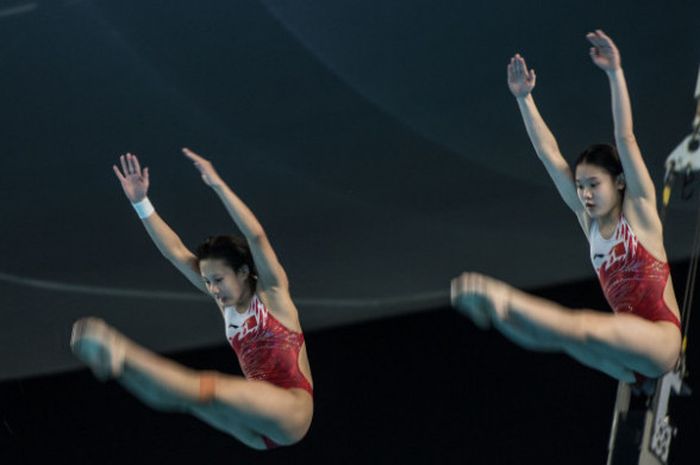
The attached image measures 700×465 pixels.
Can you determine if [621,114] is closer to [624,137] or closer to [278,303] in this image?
[624,137]

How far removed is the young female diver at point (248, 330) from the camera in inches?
161

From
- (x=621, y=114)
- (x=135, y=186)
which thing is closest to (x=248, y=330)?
(x=135, y=186)

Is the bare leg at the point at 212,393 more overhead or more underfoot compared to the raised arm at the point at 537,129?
more underfoot

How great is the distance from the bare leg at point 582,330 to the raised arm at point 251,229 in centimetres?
93

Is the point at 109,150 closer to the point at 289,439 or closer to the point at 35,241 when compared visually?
the point at 35,241

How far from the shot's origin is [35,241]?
20.3 ft

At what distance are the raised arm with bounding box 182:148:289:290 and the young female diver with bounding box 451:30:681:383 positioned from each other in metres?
1.02

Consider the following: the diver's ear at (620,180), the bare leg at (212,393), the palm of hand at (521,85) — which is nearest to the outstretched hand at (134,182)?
the bare leg at (212,393)

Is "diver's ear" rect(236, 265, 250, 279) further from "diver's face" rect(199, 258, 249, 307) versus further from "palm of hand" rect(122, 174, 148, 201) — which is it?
"palm of hand" rect(122, 174, 148, 201)

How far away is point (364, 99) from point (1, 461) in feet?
8.86

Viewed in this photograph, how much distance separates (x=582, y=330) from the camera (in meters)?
3.80

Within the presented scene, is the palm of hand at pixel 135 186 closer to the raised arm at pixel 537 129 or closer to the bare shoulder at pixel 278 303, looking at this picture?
the bare shoulder at pixel 278 303

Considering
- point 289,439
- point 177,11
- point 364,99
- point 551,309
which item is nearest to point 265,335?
point 289,439

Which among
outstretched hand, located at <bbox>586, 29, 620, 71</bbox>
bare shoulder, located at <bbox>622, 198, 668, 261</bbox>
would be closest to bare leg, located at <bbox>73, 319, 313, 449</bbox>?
bare shoulder, located at <bbox>622, 198, 668, 261</bbox>
